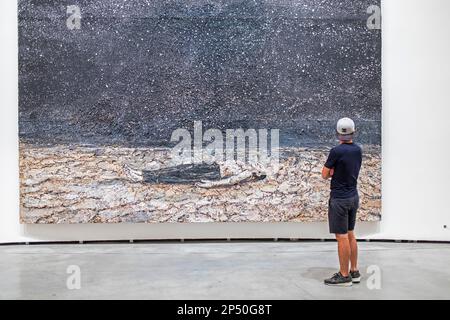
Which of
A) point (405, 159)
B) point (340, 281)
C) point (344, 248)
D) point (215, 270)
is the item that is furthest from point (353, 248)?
point (405, 159)

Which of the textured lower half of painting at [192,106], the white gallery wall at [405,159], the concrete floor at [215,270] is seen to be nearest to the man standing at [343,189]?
the concrete floor at [215,270]

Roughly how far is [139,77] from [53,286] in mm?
2579

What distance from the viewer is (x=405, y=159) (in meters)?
5.50

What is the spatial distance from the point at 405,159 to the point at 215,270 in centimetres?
273

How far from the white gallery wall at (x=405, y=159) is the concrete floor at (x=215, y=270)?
21 cm

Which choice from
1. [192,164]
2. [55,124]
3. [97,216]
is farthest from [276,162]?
[55,124]

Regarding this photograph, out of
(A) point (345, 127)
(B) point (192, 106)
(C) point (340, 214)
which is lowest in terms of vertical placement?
(C) point (340, 214)

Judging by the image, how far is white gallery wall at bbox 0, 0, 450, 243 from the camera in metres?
5.44

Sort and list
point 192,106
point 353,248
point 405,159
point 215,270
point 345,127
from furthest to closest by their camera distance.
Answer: point 405,159
point 192,106
point 215,270
point 353,248
point 345,127

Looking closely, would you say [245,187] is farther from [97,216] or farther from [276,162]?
[97,216]

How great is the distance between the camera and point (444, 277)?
3.81 metres

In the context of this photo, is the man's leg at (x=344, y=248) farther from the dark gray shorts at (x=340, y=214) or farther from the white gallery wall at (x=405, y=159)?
the white gallery wall at (x=405, y=159)

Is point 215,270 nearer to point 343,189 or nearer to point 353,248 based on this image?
point 353,248

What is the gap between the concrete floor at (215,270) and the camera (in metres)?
3.37
